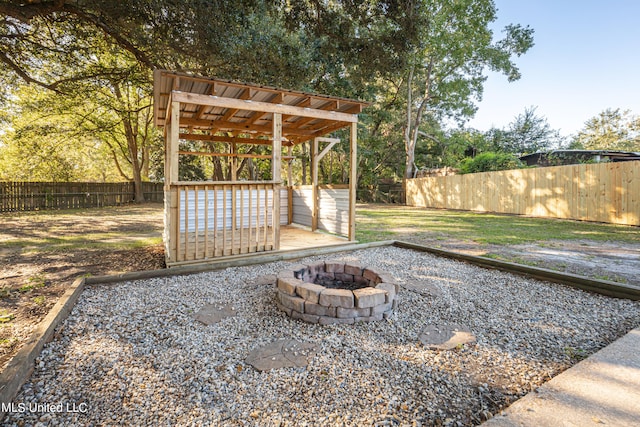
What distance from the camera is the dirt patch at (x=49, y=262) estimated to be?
8.69 feet

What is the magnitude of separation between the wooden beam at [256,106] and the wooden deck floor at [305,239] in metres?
2.34

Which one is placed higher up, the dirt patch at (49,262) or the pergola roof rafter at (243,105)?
the pergola roof rafter at (243,105)

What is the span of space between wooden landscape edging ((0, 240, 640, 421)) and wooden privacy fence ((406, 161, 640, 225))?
7940mm

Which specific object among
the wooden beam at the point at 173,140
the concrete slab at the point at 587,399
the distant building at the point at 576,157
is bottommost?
the concrete slab at the point at 587,399

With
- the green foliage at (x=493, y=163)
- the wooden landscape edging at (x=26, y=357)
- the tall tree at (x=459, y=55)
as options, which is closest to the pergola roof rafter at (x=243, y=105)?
the wooden landscape edging at (x=26, y=357)

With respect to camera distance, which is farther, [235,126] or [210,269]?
[235,126]

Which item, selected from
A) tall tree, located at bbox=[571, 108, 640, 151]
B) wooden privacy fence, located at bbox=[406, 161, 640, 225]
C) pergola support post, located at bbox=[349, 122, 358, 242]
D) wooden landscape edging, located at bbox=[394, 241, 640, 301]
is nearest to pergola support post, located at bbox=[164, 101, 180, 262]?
pergola support post, located at bbox=[349, 122, 358, 242]

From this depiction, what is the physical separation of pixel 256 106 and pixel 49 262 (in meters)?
4.03

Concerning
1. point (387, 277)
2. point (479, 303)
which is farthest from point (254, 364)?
point (479, 303)

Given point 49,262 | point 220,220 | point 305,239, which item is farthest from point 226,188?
point 49,262

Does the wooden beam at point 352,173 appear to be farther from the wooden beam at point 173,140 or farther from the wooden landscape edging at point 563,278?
the wooden beam at point 173,140

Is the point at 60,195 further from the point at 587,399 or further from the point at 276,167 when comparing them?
the point at 587,399

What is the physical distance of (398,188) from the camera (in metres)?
20.0

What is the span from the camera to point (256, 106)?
4.61 metres
